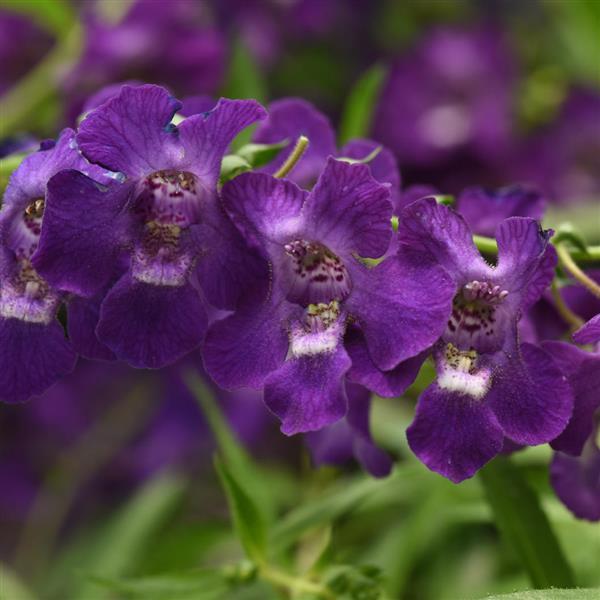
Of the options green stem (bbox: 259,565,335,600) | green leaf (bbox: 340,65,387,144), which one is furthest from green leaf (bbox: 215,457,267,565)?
green leaf (bbox: 340,65,387,144)

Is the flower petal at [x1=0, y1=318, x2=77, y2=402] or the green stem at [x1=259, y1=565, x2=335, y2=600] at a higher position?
the flower petal at [x1=0, y1=318, x2=77, y2=402]

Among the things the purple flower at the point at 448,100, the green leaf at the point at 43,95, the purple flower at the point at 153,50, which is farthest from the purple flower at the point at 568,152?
the green leaf at the point at 43,95

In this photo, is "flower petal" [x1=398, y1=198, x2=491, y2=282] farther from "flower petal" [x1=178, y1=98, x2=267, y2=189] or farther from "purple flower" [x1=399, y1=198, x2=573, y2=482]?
"flower petal" [x1=178, y1=98, x2=267, y2=189]

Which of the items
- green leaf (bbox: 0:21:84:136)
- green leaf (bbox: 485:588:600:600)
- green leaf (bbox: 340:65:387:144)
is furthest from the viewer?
green leaf (bbox: 0:21:84:136)

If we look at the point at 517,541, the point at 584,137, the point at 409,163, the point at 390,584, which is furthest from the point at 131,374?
the point at 517,541

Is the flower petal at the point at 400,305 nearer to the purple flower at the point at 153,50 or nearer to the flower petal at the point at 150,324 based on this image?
the flower petal at the point at 150,324

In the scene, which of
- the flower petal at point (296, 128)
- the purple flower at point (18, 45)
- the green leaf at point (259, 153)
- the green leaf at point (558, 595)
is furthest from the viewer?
the purple flower at point (18, 45)

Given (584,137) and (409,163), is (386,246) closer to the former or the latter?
(409,163)
